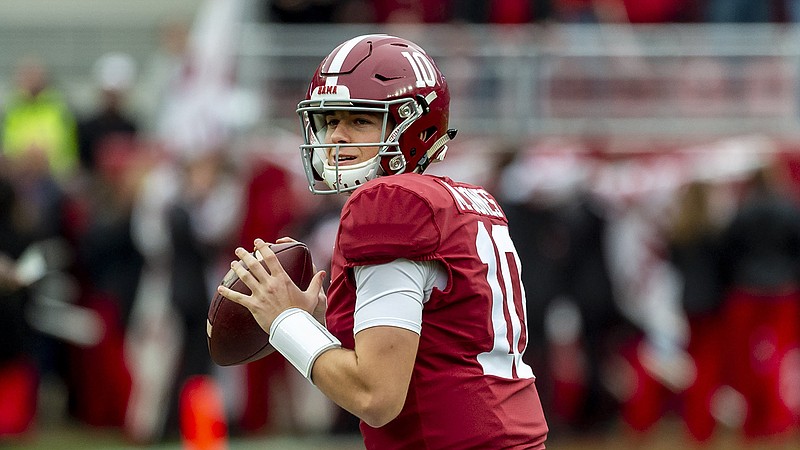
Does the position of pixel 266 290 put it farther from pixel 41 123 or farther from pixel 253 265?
pixel 41 123

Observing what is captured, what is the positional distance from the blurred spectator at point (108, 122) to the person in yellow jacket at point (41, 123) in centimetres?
12

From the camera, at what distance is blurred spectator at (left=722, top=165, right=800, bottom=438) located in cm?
855

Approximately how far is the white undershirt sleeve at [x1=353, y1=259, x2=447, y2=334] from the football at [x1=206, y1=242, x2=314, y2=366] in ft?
1.15

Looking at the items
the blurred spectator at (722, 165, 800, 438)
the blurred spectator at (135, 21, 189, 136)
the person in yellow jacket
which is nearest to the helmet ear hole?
the blurred spectator at (722, 165, 800, 438)

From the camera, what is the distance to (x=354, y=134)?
332cm

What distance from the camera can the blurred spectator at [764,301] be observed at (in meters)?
8.55

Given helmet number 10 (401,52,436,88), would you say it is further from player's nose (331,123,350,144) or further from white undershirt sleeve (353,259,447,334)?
white undershirt sleeve (353,259,447,334)

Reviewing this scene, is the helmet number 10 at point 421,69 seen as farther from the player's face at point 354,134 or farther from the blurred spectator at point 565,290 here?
the blurred spectator at point 565,290

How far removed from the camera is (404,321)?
301 centimetres

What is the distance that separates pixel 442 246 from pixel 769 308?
6.04 m

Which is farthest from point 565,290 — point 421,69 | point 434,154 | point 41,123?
point 421,69

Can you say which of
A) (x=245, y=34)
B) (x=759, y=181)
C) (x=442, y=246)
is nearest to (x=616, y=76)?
(x=759, y=181)

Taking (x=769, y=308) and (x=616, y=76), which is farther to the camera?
(x=616, y=76)

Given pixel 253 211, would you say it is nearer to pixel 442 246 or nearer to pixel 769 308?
pixel 769 308
